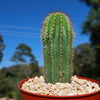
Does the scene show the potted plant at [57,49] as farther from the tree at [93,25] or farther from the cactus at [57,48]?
the tree at [93,25]

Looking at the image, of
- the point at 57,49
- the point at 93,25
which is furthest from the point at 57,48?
the point at 93,25

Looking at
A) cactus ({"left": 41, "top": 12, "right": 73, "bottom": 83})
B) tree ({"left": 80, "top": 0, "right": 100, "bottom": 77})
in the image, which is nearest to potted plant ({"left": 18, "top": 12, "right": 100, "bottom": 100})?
cactus ({"left": 41, "top": 12, "right": 73, "bottom": 83})

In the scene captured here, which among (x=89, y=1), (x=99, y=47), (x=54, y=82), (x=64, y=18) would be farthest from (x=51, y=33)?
(x=89, y=1)

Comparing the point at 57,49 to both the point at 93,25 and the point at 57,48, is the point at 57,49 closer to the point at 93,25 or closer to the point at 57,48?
the point at 57,48

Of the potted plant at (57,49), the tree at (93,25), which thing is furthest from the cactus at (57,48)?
the tree at (93,25)

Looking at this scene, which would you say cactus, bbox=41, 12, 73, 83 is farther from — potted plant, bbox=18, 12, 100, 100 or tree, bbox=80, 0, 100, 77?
tree, bbox=80, 0, 100, 77

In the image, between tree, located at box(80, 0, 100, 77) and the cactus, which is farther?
tree, located at box(80, 0, 100, 77)

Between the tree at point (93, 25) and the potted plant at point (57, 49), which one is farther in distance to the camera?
the tree at point (93, 25)

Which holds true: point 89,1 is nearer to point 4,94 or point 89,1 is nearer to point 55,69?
point 55,69
